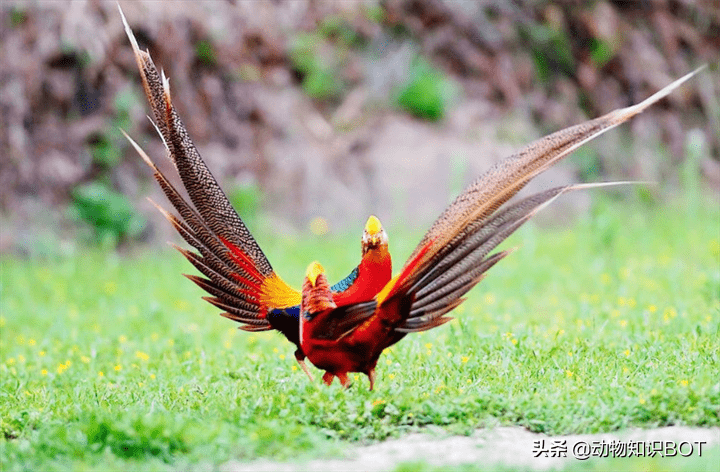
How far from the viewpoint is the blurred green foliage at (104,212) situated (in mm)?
10445

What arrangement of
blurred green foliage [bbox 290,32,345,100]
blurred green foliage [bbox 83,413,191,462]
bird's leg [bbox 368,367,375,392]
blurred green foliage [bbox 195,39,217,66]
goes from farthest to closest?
blurred green foliage [bbox 290,32,345,100]
blurred green foliage [bbox 195,39,217,66]
bird's leg [bbox 368,367,375,392]
blurred green foliage [bbox 83,413,191,462]

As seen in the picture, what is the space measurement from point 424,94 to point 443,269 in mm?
8642

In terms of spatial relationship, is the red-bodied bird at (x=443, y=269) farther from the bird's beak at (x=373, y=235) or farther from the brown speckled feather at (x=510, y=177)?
the bird's beak at (x=373, y=235)

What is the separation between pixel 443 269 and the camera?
13.6ft

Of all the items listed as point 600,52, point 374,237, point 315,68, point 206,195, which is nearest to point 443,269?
point 374,237

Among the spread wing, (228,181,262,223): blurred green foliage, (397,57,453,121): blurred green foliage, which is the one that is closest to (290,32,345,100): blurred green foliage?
(397,57,453,121): blurred green foliage

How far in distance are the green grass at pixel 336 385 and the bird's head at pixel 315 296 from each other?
15.9 inches

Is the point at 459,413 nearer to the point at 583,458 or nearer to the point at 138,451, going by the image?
the point at 583,458

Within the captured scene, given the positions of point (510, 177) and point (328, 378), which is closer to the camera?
point (510, 177)

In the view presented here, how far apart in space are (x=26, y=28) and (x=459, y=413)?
8.03 metres

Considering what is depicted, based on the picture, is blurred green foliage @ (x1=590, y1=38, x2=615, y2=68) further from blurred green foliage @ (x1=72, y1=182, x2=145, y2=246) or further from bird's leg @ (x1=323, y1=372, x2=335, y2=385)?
bird's leg @ (x1=323, y1=372, x2=335, y2=385)

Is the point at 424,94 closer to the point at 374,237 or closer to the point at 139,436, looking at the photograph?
the point at 374,237

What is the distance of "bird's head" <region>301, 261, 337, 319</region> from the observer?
4191mm

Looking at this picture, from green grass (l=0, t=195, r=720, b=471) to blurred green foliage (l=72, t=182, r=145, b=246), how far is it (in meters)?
0.95
